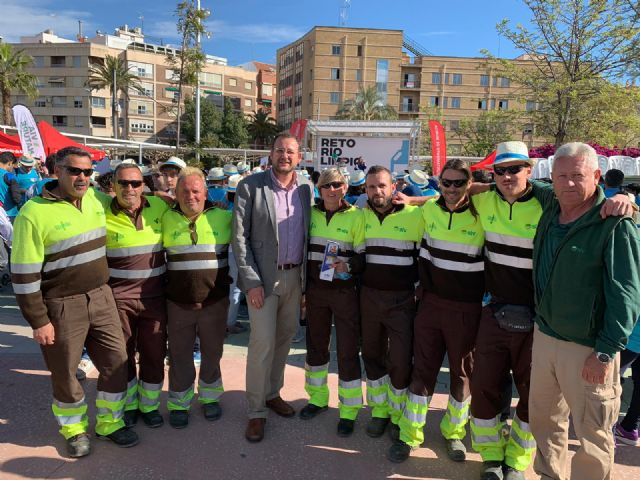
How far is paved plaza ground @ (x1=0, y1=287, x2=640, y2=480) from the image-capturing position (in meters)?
3.02

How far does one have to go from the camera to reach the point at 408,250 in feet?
11.1

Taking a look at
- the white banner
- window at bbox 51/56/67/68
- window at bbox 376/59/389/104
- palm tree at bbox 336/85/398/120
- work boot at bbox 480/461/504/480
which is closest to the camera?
work boot at bbox 480/461/504/480

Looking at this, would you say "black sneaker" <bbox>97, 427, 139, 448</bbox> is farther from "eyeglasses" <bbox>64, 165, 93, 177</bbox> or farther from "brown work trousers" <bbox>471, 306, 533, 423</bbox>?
Answer: "brown work trousers" <bbox>471, 306, 533, 423</bbox>

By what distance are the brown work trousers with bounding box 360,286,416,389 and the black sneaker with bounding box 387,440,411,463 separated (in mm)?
403

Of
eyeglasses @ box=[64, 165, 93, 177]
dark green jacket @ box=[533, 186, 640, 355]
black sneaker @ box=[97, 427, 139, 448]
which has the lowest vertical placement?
black sneaker @ box=[97, 427, 139, 448]

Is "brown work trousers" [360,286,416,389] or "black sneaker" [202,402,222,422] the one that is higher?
"brown work trousers" [360,286,416,389]

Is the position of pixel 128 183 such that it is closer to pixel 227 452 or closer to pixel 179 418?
pixel 179 418

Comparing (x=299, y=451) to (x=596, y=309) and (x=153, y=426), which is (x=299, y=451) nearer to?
(x=153, y=426)

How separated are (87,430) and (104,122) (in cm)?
7089

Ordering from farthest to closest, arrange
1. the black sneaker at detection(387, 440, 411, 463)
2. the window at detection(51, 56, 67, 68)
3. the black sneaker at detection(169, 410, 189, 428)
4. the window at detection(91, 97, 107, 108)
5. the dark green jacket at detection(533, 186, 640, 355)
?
the window at detection(51, 56, 67, 68) < the window at detection(91, 97, 107, 108) < the black sneaker at detection(169, 410, 189, 428) < the black sneaker at detection(387, 440, 411, 463) < the dark green jacket at detection(533, 186, 640, 355)

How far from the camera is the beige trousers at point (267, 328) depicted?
3500mm

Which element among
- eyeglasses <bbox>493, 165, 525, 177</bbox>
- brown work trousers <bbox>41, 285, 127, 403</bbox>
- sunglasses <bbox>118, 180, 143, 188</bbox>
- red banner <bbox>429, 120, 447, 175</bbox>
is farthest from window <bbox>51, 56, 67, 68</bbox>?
eyeglasses <bbox>493, 165, 525, 177</bbox>

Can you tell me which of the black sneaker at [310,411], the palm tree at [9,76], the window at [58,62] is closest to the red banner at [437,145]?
the black sneaker at [310,411]

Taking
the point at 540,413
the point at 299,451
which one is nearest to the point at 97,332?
the point at 299,451
